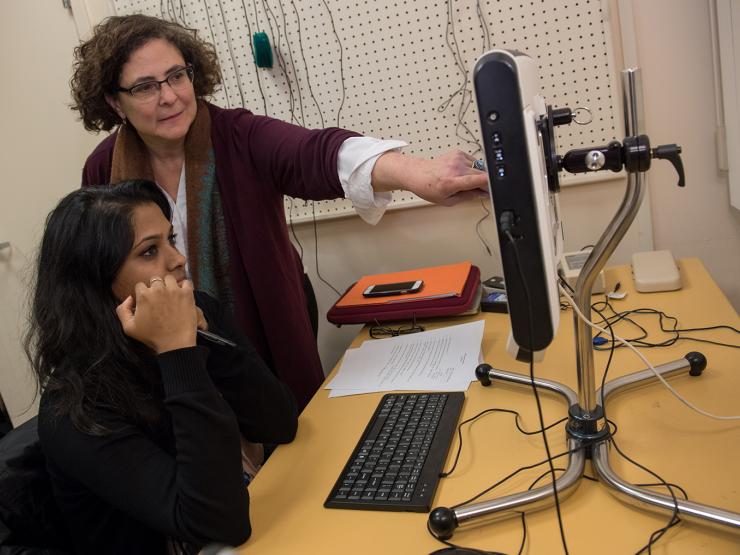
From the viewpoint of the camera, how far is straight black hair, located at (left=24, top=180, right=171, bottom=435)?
1.00 m

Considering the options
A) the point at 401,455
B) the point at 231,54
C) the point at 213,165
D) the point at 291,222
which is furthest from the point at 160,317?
the point at 231,54

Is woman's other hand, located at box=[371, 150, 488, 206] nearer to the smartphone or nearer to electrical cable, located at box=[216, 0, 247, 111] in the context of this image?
the smartphone

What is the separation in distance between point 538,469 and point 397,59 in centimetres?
122

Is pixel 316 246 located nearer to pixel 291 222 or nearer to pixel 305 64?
pixel 291 222

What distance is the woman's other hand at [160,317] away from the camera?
0.95 m

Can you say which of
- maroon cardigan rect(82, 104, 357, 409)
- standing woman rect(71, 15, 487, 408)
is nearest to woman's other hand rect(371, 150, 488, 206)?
standing woman rect(71, 15, 487, 408)

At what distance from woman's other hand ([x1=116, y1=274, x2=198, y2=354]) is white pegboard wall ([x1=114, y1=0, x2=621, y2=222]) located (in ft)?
3.08

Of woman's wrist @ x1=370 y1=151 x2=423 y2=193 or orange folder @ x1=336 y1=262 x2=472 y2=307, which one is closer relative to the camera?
woman's wrist @ x1=370 y1=151 x2=423 y2=193

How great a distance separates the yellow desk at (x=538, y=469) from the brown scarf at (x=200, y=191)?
1.43ft

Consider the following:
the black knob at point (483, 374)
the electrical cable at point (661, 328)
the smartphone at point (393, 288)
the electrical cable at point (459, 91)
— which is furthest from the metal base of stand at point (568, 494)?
the electrical cable at point (459, 91)

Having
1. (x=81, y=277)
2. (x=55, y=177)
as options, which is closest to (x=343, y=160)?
(x=81, y=277)

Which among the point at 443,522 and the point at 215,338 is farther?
the point at 215,338

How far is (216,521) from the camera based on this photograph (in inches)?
31.7

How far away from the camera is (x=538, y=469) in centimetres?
83
